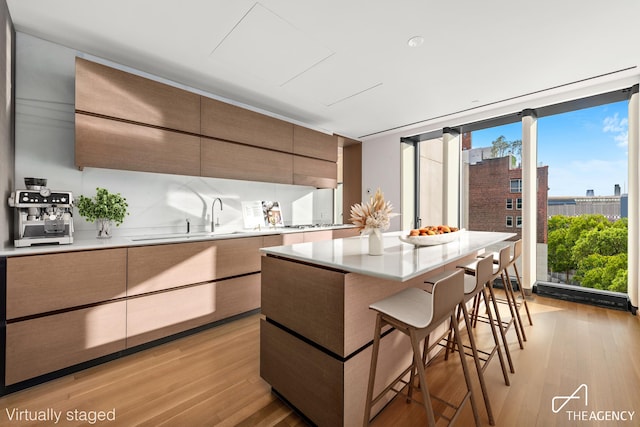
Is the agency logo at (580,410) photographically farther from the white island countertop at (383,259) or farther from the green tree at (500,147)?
the green tree at (500,147)

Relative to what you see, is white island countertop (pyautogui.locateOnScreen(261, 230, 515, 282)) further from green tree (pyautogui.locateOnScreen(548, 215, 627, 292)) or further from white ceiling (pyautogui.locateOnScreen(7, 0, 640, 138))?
green tree (pyautogui.locateOnScreen(548, 215, 627, 292))

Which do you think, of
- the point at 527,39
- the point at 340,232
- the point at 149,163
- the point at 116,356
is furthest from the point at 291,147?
the point at 116,356

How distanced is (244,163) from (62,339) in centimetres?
226

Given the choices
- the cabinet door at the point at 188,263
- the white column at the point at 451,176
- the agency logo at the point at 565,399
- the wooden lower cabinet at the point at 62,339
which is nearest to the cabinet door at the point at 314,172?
the cabinet door at the point at 188,263

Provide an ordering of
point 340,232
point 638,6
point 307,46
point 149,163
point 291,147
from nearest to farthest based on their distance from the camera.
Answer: point 638,6
point 307,46
point 149,163
point 291,147
point 340,232

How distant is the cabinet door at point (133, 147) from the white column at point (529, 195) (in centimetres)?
421

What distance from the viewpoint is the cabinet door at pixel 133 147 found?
2.28 metres

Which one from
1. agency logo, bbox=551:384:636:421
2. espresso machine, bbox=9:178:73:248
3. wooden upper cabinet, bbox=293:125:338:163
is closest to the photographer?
agency logo, bbox=551:384:636:421

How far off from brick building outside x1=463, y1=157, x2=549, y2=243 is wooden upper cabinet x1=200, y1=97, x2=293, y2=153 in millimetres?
A: 2990

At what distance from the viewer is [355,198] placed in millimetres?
5527

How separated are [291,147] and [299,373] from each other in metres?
3.00

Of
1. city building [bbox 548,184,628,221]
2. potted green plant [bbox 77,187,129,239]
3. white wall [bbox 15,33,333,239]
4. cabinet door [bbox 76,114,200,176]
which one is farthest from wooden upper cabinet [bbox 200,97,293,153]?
city building [bbox 548,184,628,221]

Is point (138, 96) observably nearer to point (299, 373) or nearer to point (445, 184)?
point (299, 373)

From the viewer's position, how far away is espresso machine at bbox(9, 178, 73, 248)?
1.92m
